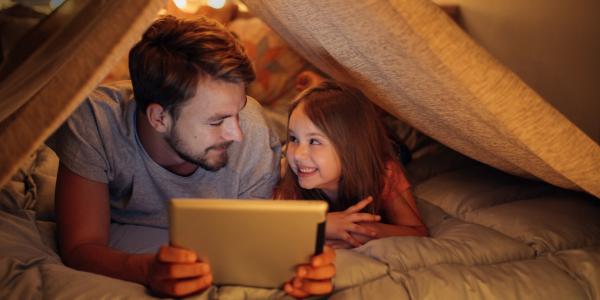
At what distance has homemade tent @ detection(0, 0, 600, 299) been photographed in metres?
0.74

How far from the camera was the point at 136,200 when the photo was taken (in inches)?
49.4

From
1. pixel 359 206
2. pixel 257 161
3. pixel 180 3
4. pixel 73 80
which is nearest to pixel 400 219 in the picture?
pixel 359 206

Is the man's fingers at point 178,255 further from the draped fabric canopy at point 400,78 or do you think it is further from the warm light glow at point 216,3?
the warm light glow at point 216,3

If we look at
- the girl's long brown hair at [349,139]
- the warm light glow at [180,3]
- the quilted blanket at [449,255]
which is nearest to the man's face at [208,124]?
the girl's long brown hair at [349,139]

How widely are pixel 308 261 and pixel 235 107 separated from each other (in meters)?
0.45

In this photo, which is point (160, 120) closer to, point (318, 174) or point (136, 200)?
point (136, 200)

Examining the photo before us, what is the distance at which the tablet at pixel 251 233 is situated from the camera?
0.78 metres

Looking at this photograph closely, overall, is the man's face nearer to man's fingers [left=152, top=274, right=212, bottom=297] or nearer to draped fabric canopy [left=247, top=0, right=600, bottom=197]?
draped fabric canopy [left=247, top=0, right=600, bottom=197]

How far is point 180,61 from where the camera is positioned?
1.15m

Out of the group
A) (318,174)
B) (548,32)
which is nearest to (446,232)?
(318,174)

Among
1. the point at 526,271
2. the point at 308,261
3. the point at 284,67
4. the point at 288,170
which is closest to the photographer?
the point at 308,261

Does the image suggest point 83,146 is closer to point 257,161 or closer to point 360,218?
point 257,161

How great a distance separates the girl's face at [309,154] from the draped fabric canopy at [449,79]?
230 millimetres

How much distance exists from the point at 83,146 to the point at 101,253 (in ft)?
0.84
